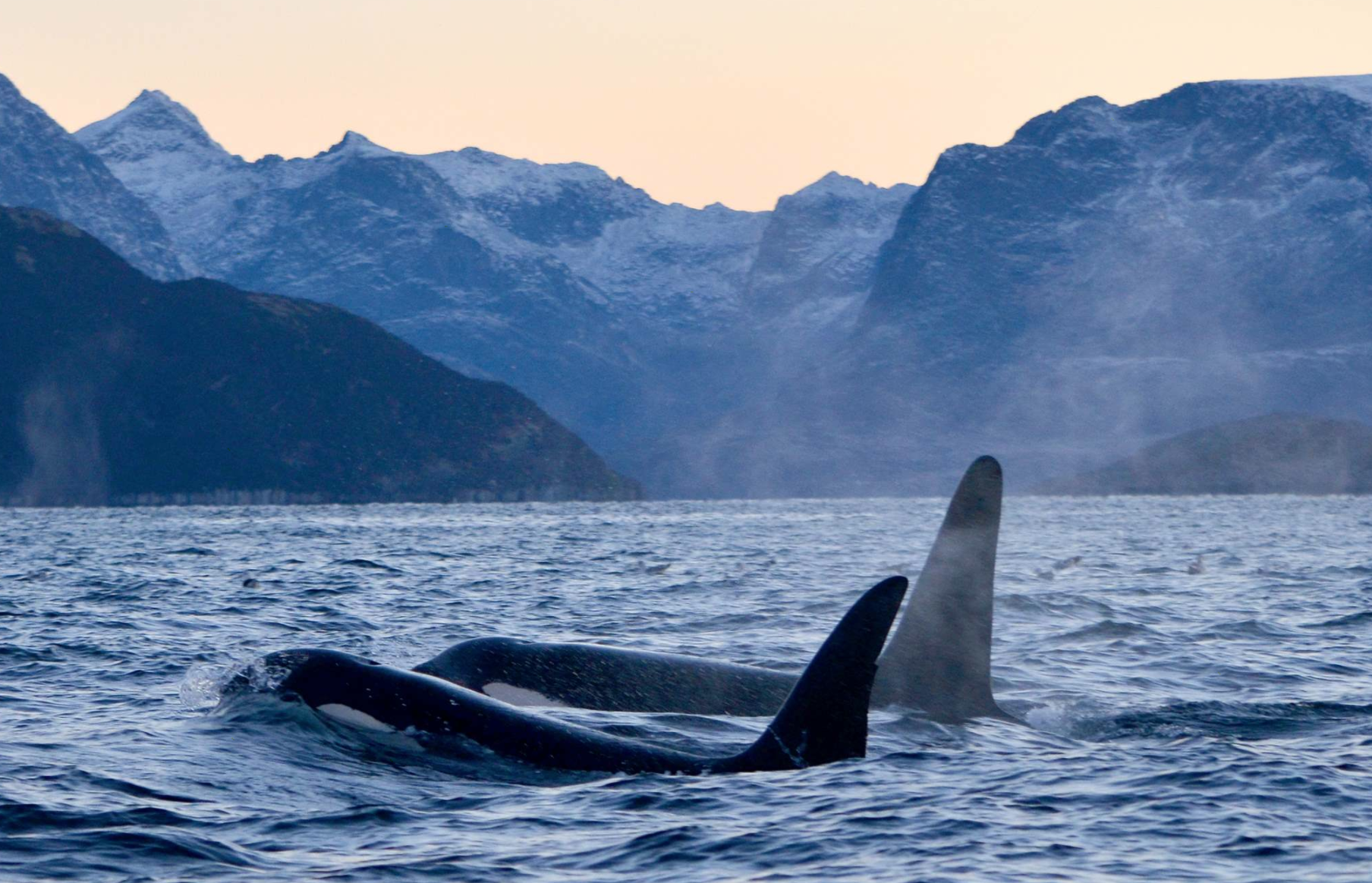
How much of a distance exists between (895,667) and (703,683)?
2.29 m

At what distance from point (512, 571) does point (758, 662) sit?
3457 cm

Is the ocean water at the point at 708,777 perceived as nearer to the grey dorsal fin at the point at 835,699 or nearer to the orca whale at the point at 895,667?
the grey dorsal fin at the point at 835,699

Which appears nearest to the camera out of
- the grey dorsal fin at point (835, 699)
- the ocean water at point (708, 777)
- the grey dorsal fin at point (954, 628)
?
the ocean water at point (708, 777)

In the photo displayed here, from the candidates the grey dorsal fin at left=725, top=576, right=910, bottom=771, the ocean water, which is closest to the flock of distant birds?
the grey dorsal fin at left=725, top=576, right=910, bottom=771

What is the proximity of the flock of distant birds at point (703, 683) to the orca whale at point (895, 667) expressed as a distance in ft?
0.06

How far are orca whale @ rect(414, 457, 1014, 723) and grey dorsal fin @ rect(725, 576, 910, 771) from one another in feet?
12.2

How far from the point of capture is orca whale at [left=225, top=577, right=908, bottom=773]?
13.5 meters

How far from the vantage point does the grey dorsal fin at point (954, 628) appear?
18.1 metres

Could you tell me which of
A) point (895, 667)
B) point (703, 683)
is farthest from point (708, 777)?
point (703, 683)

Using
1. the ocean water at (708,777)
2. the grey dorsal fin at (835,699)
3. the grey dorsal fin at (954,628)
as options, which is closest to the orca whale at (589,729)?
the grey dorsal fin at (835,699)

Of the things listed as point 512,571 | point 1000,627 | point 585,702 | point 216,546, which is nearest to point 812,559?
point 512,571

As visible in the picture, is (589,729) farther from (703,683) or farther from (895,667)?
(895,667)

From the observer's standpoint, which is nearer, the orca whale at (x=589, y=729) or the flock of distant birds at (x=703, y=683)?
the orca whale at (x=589, y=729)

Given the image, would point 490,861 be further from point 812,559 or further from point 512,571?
point 812,559
